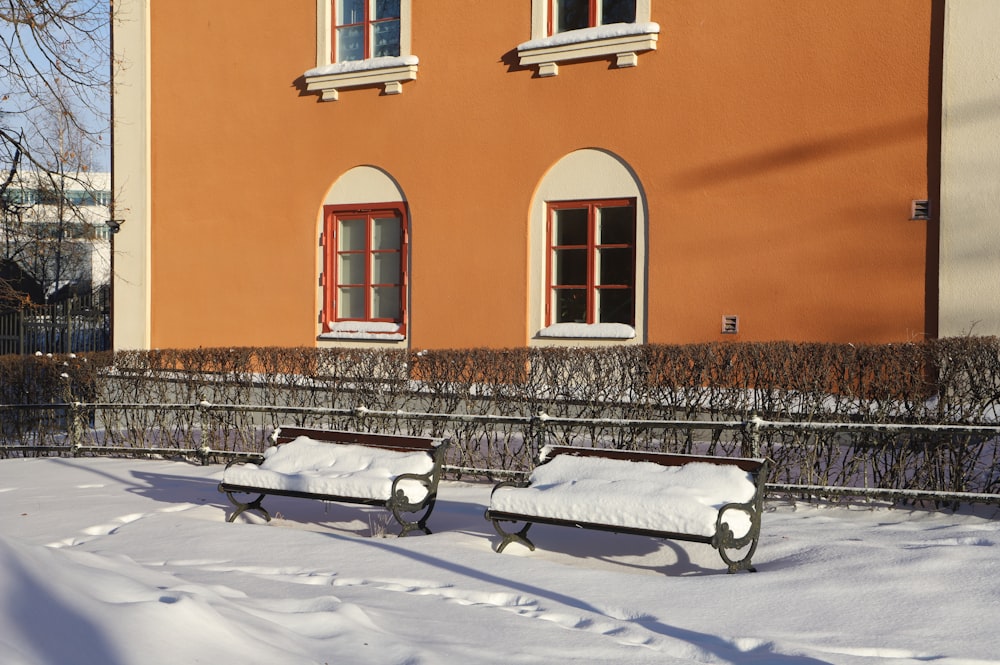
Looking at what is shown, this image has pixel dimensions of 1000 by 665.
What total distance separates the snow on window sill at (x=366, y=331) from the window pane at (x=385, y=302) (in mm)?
126

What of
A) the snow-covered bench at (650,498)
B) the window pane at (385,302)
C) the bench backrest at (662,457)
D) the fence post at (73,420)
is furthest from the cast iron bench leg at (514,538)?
the window pane at (385,302)

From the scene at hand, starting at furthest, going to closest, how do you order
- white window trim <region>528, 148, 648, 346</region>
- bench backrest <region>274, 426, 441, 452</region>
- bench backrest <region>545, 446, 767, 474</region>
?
white window trim <region>528, 148, 648, 346</region>, bench backrest <region>274, 426, 441, 452</region>, bench backrest <region>545, 446, 767, 474</region>

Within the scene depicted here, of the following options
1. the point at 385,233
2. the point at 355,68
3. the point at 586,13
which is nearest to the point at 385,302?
the point at 385,233

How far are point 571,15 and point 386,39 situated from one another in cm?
282

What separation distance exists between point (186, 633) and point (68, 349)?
15925mm

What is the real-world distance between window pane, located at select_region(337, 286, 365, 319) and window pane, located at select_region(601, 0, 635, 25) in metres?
4.84

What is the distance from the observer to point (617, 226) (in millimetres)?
12398

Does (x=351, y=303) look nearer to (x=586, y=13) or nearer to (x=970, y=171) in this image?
(x=586, y=13)

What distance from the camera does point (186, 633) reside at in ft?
13.4

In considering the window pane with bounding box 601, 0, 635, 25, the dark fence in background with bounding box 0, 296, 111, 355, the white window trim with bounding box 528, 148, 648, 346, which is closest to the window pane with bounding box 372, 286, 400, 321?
the white window trim with bounding box 528, 148, 648, 346

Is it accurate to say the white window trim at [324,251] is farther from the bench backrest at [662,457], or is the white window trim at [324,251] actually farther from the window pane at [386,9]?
the bench backrest at [662,457]

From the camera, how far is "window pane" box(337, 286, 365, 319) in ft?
47.0

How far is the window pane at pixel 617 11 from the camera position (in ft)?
40.3

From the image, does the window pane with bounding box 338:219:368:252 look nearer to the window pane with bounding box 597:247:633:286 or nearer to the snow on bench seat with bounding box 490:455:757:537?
the window pane with bounding box 597:247:633:286
